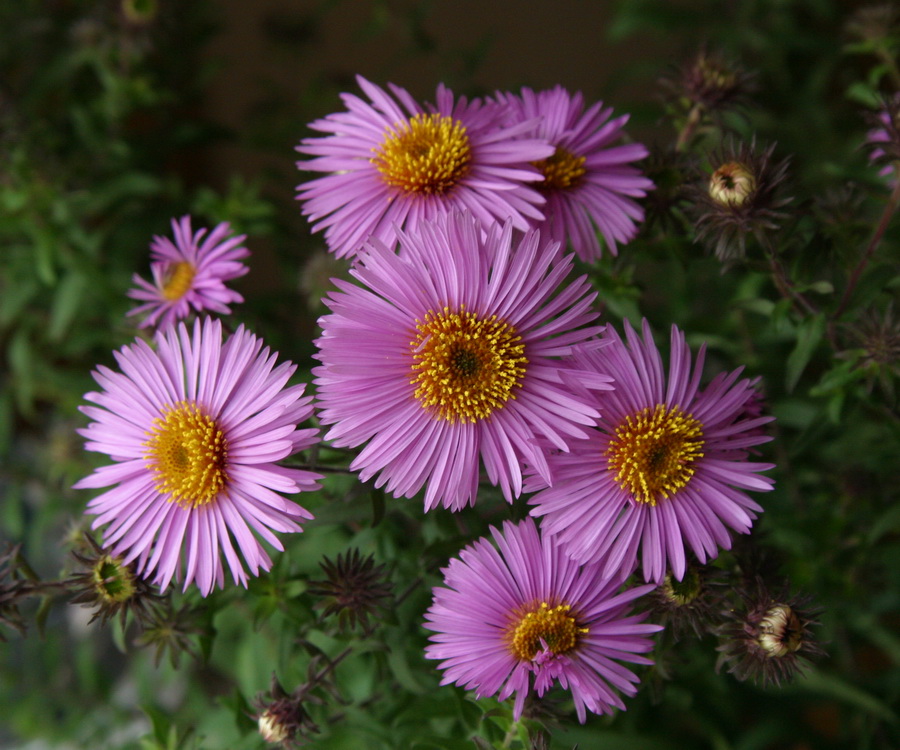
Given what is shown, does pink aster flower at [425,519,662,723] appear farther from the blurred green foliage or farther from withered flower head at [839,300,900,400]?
withered flower head at [839,300,900,400]

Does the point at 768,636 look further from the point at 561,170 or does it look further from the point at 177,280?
the point at 177,280

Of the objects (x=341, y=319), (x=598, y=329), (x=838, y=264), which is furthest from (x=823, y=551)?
(x=341, y=319)

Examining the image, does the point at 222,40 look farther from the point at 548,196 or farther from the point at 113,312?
the point at 548,196

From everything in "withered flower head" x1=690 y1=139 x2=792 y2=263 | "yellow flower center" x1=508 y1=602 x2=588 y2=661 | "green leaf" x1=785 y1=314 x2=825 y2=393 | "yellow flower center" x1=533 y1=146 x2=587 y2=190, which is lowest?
"yellow flower center" x1=508 y1=602 x2=588 y2=661

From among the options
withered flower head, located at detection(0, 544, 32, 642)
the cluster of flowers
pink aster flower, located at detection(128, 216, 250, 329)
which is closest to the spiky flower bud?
the cluster of flowers

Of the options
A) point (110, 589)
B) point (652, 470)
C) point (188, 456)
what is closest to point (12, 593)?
point (110, 589)
